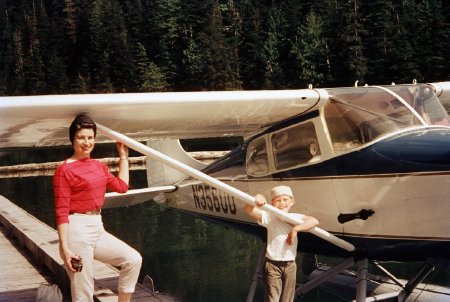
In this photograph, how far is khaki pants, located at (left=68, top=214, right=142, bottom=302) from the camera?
3.20 metres

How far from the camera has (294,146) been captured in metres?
4.74

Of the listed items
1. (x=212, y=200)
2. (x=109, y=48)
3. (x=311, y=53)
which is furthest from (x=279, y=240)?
(x=109, y=48)

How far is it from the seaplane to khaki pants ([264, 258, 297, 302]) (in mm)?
340

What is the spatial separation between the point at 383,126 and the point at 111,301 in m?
2.54

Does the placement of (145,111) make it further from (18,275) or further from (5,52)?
(5,52)

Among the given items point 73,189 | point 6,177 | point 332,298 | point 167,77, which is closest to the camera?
point 73,189

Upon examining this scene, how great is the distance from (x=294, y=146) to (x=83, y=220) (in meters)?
2.14

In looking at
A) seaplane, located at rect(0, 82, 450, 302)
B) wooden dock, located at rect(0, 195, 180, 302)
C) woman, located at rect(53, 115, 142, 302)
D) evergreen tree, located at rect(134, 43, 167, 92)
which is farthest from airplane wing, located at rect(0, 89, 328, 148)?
evergreen tree, located at rect(134, 43, 167, 92)

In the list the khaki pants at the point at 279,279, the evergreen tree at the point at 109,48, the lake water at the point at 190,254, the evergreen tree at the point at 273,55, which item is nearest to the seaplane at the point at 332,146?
the khaki pants at the point at 279,279

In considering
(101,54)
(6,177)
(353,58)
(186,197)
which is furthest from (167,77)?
(186,197)

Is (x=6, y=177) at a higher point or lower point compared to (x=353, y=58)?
lower

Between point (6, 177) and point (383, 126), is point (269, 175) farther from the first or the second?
point (6, 177)

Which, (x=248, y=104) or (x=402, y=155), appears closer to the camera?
(x=402, y=155)

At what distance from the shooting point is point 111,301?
172 inches
